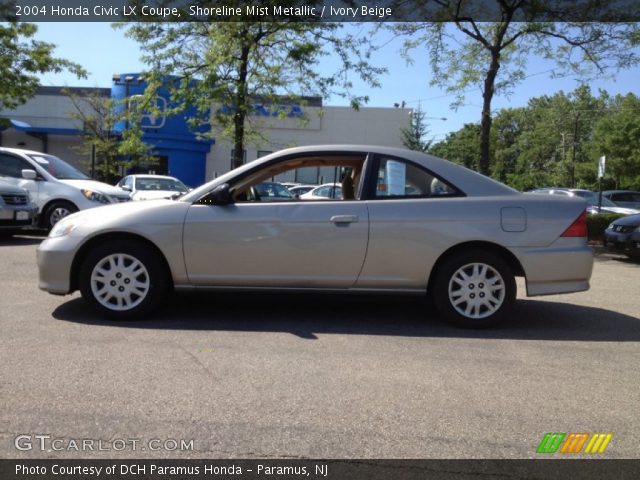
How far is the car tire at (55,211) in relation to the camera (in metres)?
11.2

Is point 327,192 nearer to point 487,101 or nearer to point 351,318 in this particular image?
point 351,318

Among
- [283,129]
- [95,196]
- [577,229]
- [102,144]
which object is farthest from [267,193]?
[283,129]

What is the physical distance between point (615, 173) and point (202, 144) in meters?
28.3

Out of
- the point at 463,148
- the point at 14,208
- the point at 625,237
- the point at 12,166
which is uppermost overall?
the point at 463,148

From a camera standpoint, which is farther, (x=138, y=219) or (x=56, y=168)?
(x=56, y=168)

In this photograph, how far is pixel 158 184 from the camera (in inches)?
616

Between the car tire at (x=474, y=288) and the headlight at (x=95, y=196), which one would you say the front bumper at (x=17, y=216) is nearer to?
the headlight at (x=95, y=196)

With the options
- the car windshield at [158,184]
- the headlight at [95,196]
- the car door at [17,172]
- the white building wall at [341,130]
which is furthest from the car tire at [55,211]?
the white building wall at [341,130]

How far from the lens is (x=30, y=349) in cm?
425

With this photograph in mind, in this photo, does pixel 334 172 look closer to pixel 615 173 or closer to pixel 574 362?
pixel 574 362

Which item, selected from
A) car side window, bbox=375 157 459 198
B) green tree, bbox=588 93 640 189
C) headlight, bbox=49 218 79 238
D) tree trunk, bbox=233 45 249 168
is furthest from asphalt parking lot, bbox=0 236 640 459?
green tree, bbox=588 93 640 189

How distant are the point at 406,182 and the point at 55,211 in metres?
8.56

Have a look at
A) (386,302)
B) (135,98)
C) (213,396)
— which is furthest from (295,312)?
(135,98)
